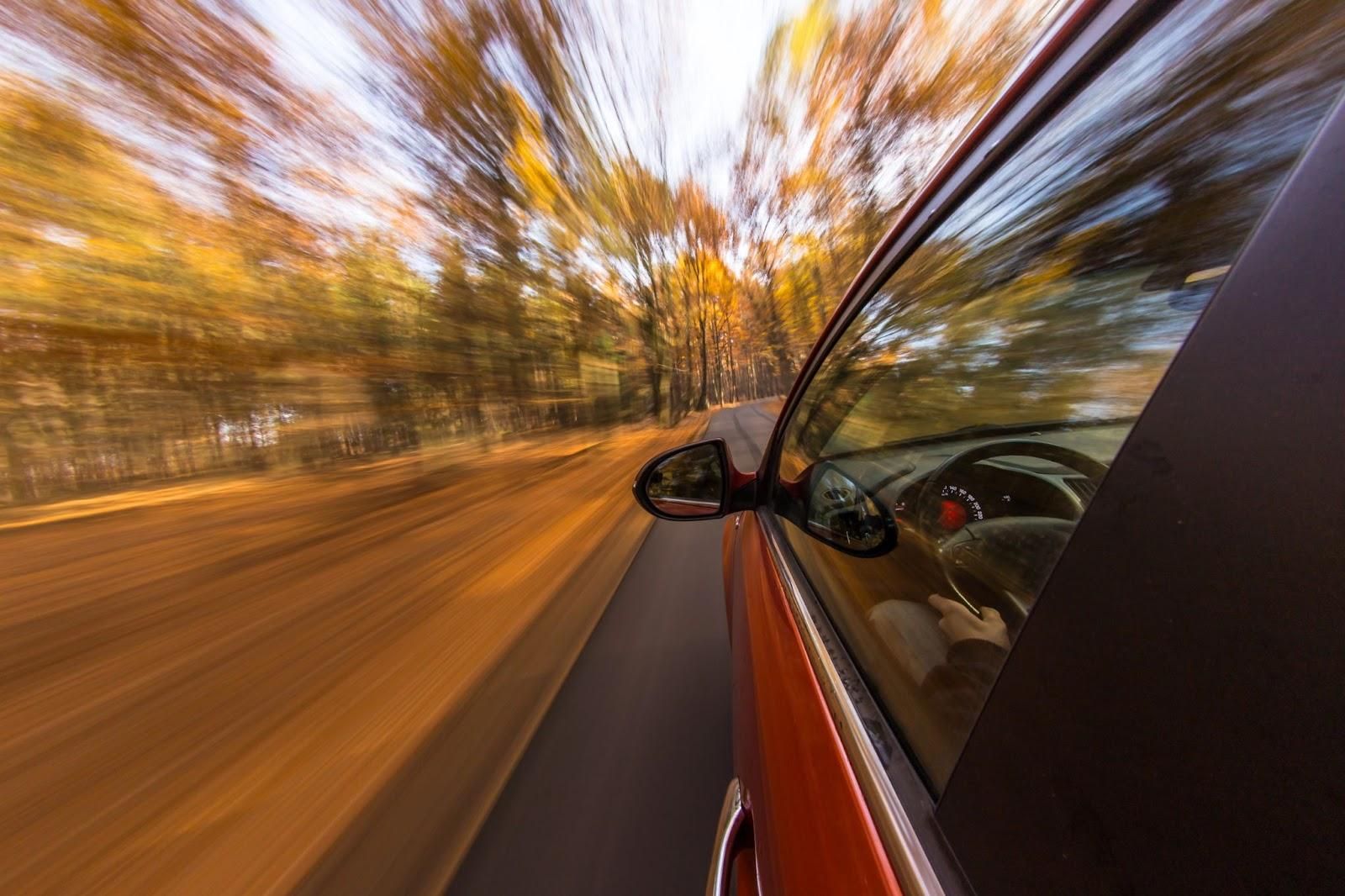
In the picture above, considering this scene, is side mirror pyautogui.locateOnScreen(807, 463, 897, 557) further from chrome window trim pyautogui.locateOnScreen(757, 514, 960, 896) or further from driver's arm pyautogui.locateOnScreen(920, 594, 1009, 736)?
driver's arm pyautogui.locateOnScreen(920, 594, 1009, 736)

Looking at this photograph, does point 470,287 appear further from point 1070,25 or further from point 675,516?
point 1070,25

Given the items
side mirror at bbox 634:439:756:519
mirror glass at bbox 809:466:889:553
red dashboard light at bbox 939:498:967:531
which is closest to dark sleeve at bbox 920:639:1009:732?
red dashboard light at bbox 939:498:967:531

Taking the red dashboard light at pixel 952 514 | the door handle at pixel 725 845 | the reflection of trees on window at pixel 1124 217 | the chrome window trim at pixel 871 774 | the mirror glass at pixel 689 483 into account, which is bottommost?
the door handle at pixel 725 845

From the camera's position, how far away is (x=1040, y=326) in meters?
0.77

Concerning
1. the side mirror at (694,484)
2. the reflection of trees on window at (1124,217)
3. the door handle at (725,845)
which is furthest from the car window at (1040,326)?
the side mirror at (694,484)

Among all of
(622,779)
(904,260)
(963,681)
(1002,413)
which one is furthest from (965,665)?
(622,779)

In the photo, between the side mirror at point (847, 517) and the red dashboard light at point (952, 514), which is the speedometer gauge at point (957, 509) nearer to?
the red dashboard light at point (952, 514)

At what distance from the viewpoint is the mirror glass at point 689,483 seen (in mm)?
1758

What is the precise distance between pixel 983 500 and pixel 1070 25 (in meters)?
0.65

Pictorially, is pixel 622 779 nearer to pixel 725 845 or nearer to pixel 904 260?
pixel 725 845

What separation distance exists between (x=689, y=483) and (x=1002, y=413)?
1.13m

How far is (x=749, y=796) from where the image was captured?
2.91ft

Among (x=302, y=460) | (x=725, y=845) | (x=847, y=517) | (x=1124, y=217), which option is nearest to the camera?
(x=1124, y=217)

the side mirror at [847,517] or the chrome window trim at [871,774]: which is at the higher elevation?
the side mirror at [847,517]
